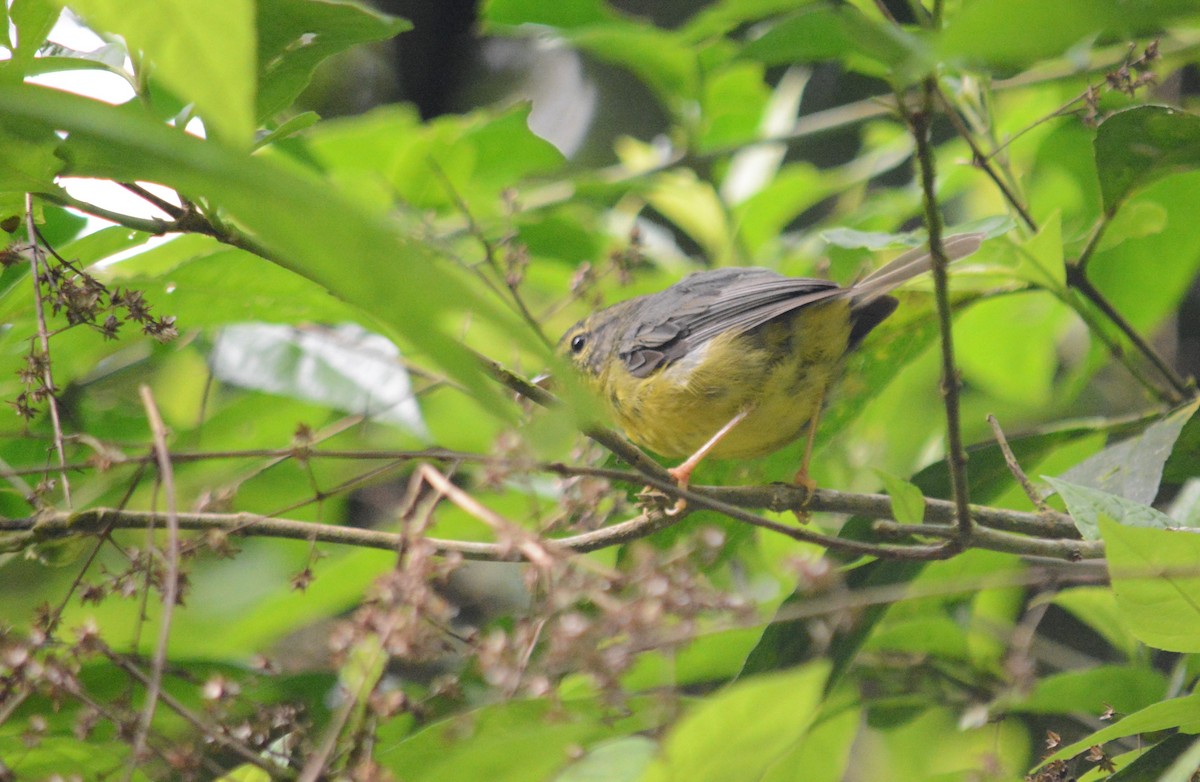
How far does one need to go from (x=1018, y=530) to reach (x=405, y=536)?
116cm

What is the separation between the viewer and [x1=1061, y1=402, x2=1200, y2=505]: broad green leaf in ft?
6.34

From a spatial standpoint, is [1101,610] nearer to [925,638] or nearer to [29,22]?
[925,638]

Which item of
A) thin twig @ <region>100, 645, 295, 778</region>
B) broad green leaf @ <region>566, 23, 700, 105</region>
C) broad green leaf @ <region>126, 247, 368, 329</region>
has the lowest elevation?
thin twig @ <region>100, 645, 295, 778</region>

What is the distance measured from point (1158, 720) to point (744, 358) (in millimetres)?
1530

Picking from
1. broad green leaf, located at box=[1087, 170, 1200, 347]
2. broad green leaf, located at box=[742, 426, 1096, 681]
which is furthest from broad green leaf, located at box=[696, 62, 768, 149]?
broad green leaf, located at box=[742, 426, 1096, 681]

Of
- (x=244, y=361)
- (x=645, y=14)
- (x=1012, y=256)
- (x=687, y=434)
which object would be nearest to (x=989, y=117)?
(x=1012, y=256)

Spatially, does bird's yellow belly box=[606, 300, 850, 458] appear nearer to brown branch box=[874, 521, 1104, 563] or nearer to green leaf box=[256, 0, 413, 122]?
brown branch box=[874, 521, 1104, 563]

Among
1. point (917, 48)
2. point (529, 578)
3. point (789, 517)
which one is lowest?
point (789, 517)

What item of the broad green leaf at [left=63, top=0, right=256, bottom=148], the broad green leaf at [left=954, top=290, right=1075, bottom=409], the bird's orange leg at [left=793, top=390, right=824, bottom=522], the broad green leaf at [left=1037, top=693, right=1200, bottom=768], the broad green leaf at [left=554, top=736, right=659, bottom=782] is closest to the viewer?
the broad green leaf at [left=63, top=0, right=256, bottom=148]

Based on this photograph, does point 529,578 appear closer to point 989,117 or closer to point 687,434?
point 687,434

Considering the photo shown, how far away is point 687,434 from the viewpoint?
2908 millimetres

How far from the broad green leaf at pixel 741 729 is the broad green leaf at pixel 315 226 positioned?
411mm

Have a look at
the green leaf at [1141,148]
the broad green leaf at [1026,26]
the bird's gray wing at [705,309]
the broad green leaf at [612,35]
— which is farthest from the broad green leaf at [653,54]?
the broad green leaf at [1026,26]

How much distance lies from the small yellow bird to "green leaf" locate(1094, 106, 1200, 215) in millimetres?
452
